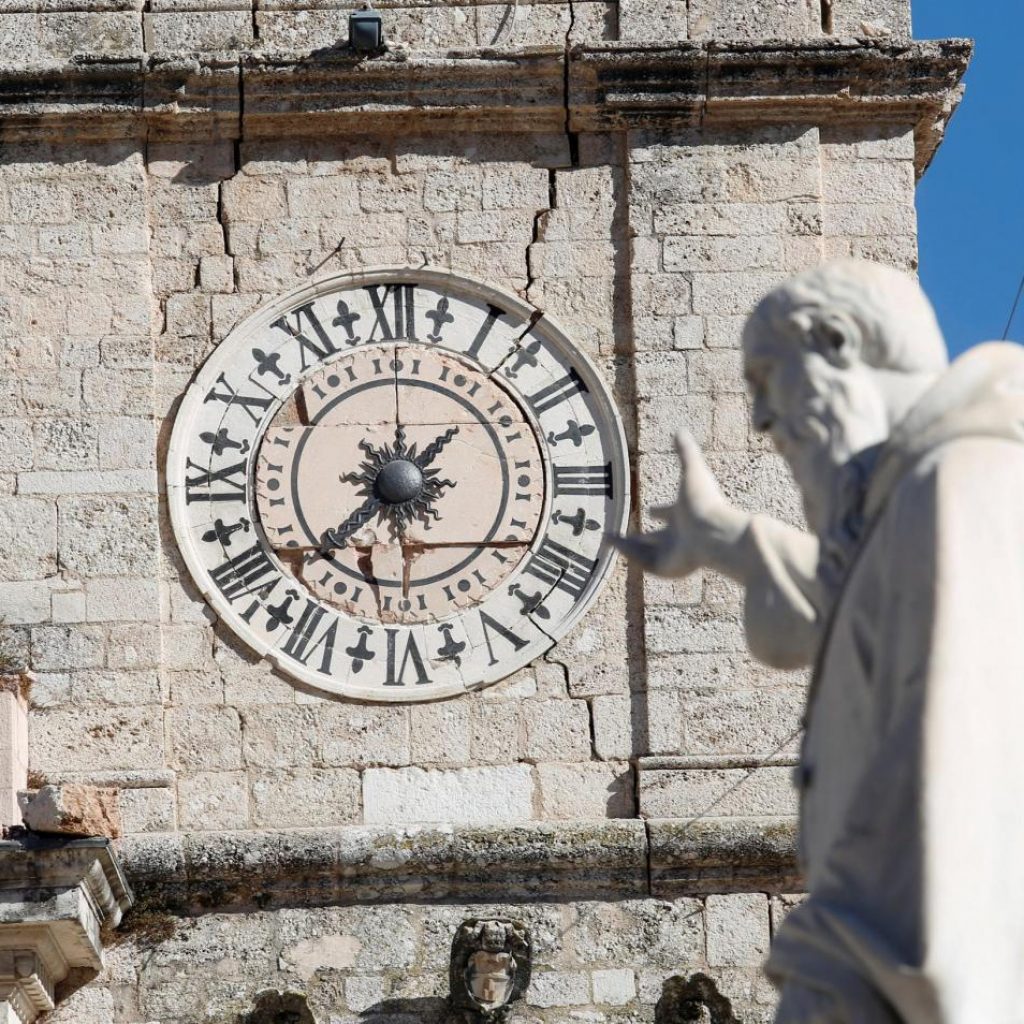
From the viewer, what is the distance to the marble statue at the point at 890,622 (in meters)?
3.12

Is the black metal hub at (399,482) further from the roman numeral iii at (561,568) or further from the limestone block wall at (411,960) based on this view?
the limestone block wall at (411,960)

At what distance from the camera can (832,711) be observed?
11.1ft

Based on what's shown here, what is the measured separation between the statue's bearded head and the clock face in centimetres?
654

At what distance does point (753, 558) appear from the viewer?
3568 mm

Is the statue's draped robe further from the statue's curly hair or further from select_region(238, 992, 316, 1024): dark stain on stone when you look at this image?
select_region(238, 992, 316, 1024): dark stain on stone

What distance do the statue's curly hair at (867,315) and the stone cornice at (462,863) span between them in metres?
6.27

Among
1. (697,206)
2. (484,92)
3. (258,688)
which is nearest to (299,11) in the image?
(484,92)

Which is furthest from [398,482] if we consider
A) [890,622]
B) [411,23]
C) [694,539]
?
[890,622]

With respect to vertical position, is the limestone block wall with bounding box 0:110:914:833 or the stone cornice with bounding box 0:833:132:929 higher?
the limestone block wall with bounding box 0:110:914:833

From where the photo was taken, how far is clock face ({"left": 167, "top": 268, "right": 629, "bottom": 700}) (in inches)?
399

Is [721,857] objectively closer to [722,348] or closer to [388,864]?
[388,864]

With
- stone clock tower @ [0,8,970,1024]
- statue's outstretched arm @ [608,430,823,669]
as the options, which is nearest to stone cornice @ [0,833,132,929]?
stone clock tower @ [0,8,970,1024]

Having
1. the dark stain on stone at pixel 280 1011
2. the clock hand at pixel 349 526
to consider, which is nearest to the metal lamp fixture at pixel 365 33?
the clock hand at pixel 349 526

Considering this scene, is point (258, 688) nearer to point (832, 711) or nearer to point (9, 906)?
point (9, 906)
